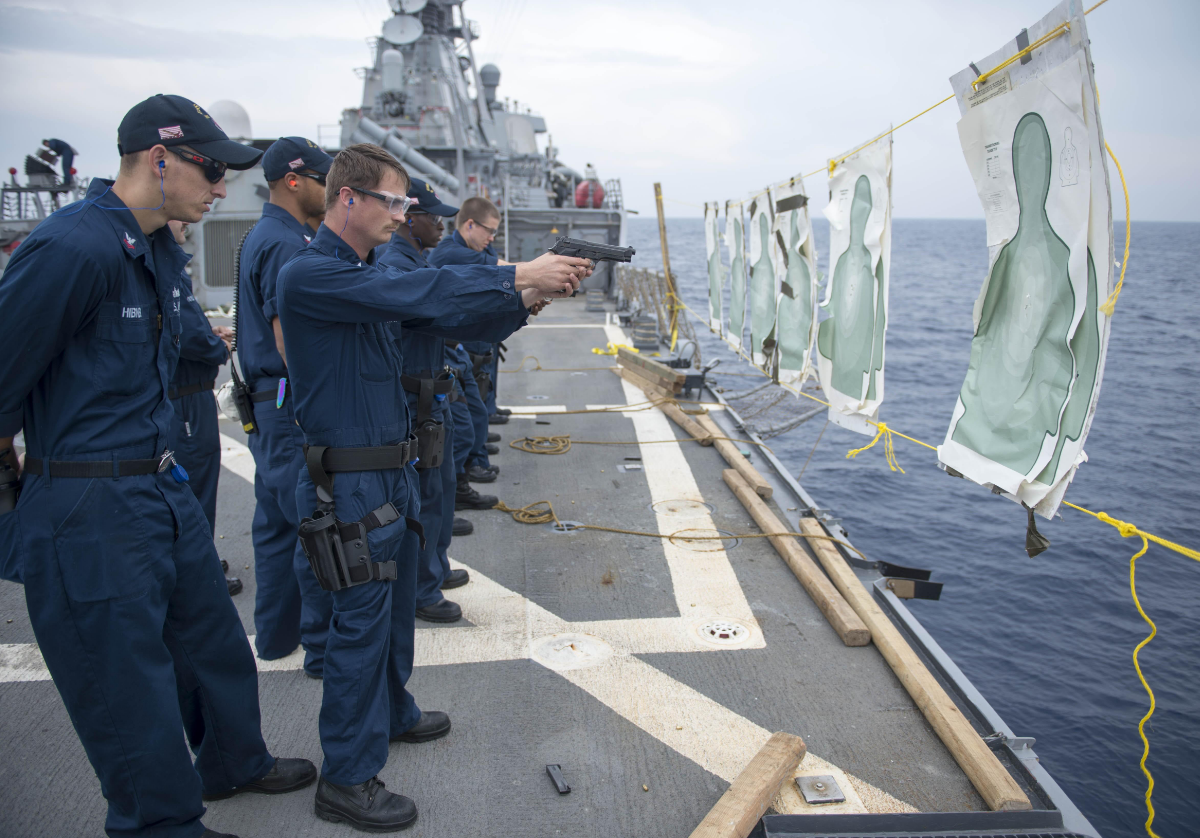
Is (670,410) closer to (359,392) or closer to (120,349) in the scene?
(359,392)

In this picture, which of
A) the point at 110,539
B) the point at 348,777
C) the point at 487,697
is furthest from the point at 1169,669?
the point at 110,539

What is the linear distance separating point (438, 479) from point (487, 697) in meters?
1.01

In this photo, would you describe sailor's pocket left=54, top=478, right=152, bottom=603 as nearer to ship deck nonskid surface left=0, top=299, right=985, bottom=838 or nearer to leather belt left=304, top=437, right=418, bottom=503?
leather belt left=304, top=437, right=418, bottom=503

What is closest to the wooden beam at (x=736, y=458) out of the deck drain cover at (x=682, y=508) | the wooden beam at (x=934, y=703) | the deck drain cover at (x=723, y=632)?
the deck drain cover at (x=682, y=508)

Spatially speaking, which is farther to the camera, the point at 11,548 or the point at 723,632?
the point at 723,632

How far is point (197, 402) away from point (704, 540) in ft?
10.6

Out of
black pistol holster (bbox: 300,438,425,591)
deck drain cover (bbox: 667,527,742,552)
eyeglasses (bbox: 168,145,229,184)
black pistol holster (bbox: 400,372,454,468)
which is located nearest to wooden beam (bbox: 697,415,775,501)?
deck drain cover (bbox: 667,527,742,552)

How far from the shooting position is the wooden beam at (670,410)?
7438 millimetres

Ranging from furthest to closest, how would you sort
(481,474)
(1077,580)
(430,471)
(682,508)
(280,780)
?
(1077,580)
(481,474)
(682,508)
(430,471)
(280,780)

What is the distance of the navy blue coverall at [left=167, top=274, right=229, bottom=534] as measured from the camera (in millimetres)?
3637

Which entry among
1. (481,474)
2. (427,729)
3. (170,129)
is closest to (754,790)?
(427,729)

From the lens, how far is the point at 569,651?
12.4 feet

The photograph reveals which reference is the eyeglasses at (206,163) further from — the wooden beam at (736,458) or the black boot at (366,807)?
the wooden beam at (736,458)

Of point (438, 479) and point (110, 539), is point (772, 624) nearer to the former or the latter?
point (438, 479)
